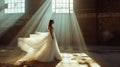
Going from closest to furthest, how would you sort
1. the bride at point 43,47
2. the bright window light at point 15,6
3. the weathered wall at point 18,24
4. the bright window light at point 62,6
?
the bride at point 43,47 < the weathered wall at point 18,24 < the bright window light at point 62,6 < the bright window light at point 15,6

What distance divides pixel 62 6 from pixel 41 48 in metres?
12.1

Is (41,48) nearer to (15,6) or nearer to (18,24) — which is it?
(18,24)

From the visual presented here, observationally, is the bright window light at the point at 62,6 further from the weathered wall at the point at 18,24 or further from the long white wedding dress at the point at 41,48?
the long white wedding dress at the point at 41,48

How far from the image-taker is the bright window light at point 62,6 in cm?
2325

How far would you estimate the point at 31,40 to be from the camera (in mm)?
12398

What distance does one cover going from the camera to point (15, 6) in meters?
24.2

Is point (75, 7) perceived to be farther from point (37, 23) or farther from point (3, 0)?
point (3, 0)

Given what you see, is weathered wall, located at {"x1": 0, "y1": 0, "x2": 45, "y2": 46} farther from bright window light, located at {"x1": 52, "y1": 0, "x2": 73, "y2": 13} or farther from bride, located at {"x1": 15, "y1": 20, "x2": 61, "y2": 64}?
bride, located at {"x1": 15, "y1": 20, "x2": 61, "y2": 64}

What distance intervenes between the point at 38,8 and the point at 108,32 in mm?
6257

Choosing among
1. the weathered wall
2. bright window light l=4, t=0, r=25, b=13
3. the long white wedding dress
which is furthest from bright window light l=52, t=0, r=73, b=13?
the long white wedding dress

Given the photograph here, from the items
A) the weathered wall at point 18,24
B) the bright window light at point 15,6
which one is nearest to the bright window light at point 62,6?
the weathered wall at point 18,24

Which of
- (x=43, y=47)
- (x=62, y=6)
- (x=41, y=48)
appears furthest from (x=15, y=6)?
(x=43, y=47)

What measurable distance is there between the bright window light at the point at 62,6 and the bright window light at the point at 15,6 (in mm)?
2789

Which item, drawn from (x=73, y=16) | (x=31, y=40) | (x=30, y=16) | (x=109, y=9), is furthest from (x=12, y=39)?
(x=31, y=40)
